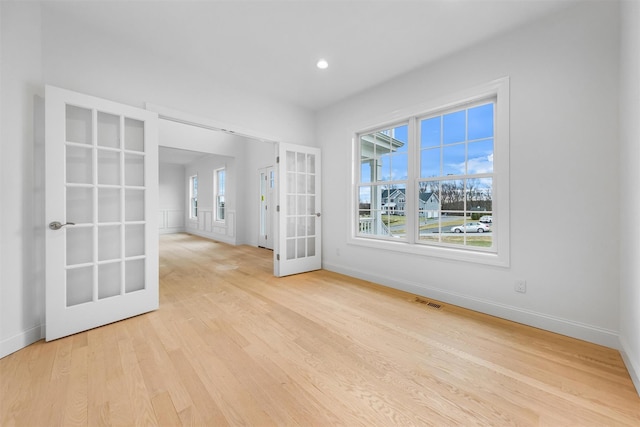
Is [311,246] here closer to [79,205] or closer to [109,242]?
[109,242]

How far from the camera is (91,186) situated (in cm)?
226

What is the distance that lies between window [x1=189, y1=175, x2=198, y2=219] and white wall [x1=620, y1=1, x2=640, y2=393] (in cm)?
1055

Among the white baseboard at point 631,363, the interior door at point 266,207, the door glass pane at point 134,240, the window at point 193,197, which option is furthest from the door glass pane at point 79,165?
the window at point 193,197

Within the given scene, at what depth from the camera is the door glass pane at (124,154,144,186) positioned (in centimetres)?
253

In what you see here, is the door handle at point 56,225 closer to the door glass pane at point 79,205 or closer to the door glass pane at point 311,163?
the door glass pane at point 79,205

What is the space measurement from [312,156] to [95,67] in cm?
284

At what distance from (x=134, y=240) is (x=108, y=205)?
412mm

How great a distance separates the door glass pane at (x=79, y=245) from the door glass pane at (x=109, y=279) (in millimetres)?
167

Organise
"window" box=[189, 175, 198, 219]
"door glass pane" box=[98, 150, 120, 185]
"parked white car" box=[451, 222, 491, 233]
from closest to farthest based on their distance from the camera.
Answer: "door glass pane" box=[98, 150, 120, 185] < "parked white car" box=[451, 222, 491, 233] < "window" box=[189, 175, 198, 219]

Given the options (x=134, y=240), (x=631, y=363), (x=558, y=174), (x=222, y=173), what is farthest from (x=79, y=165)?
(x=222, y=173)

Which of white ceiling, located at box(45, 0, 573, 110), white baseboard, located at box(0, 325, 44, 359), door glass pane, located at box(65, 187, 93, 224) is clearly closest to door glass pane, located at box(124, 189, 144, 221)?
door glass pane, located at box(65, 187, 93, 224)

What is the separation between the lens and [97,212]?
2.32 metres

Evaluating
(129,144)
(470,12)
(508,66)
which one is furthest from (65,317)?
(508,66)

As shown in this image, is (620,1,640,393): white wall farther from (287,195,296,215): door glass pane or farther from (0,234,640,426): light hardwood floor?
(287,195,296,215): door glass pane
